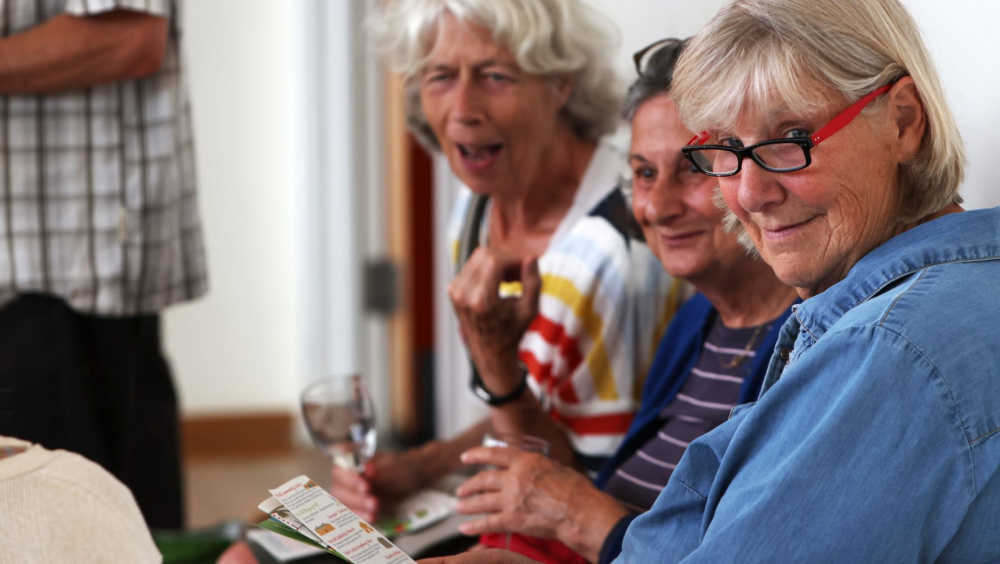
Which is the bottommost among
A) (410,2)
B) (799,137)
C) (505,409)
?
(505,409)

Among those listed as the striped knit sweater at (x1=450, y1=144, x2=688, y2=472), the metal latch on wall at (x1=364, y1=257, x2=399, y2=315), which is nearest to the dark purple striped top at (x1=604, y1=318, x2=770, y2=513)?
the striped knit sweater at (x1=450, y1=144, x2=688, y2=472)

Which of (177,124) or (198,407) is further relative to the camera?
(198,407)

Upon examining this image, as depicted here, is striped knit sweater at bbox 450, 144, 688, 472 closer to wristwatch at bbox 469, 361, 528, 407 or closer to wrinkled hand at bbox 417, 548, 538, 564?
wristwatch at bbox 469, 361, 528, 407

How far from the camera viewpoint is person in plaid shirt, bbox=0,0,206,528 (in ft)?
5.26

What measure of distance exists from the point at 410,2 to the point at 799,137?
965mm

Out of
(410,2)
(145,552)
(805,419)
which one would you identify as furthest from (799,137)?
(410,2)

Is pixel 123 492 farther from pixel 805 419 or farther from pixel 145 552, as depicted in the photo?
pixel 805 419

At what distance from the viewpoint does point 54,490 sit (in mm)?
939

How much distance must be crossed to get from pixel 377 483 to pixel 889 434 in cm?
97

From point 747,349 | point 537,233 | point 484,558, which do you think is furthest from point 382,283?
point 484,558

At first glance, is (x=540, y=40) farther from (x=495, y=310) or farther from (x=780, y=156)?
(x=780, y=156)

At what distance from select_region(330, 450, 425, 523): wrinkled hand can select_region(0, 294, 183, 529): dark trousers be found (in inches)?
16.4

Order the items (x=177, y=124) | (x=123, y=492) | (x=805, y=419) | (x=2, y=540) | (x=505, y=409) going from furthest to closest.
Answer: (x=177, y=124), (x=505, y=409), (x=123, y=492), (x=2, y=540), (x=805, y=419)

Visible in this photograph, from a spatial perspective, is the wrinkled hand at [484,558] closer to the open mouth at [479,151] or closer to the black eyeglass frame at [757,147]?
the black eyeglass frame at [757,147]
